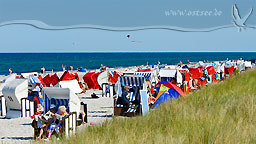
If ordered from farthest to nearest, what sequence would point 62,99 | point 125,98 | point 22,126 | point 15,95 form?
point 125,98, point 15,95, point 22,126, point 62,99

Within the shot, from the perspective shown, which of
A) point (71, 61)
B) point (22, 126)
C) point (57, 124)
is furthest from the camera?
point (71, 61)

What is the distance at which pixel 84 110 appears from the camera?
30.8ft

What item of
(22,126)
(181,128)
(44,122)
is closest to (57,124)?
(44,122)

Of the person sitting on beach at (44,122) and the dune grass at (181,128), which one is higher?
the dune grass at (181,128)

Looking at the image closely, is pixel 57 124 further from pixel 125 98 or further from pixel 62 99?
pixel 125 98

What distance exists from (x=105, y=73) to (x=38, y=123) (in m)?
11.3

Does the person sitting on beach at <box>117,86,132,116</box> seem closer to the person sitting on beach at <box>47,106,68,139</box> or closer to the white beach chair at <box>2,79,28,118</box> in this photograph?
the white beach chair at <box>2,79,28,118</box>

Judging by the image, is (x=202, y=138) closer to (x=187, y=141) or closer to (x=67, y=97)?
(x=187, y=141)

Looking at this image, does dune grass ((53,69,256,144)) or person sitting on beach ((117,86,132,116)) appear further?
person sitting on beach ((117,86,132,116))

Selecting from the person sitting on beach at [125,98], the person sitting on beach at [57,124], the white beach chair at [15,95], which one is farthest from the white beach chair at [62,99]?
the person sitting on beach at [125,98]

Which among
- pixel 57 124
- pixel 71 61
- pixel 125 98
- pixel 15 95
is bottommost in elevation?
pixel 57 124

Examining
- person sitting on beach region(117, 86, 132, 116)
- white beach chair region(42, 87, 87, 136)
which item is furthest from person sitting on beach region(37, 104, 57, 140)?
person sitting on beach region(117, 86, 132, 116)

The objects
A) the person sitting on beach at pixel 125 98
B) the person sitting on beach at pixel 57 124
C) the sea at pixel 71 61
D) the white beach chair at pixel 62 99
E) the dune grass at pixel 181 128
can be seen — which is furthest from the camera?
the sea at pixel 71 61

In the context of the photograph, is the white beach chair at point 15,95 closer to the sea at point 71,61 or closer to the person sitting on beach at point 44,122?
the person sitting on beach at point 44,122
